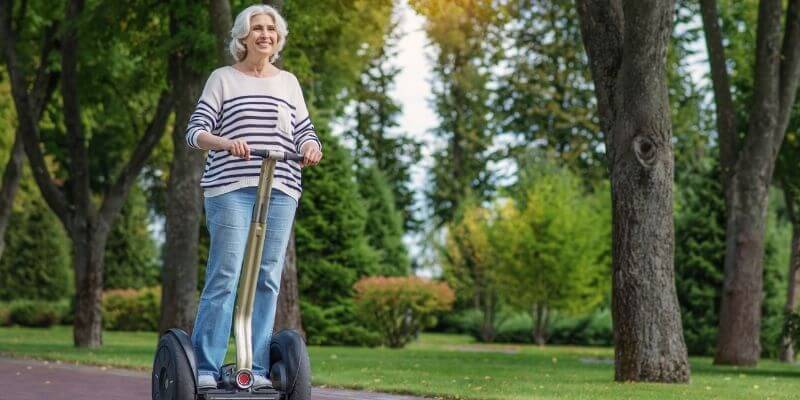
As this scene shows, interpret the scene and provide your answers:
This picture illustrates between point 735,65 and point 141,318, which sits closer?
point 735,65

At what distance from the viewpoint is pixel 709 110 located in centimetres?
4162

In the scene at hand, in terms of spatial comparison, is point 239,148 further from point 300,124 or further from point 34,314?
point 34,314

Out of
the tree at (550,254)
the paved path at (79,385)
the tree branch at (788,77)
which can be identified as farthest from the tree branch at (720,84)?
the tree at (550,254)

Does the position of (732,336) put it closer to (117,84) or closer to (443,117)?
(117,84)

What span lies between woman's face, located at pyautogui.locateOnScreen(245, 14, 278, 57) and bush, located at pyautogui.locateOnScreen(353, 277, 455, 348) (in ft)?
61.7

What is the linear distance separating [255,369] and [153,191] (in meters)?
42.4

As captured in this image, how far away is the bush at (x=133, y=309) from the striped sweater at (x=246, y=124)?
2753cm

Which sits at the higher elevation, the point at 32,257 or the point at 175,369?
the point at 32,257

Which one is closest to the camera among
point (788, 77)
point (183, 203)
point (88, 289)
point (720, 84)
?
point (788, 77)

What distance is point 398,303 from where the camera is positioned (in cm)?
2581

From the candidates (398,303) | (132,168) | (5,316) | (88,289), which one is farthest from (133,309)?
(132,168)

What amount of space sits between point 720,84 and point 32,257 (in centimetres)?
2690

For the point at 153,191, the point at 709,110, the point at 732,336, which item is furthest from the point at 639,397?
the point at 153,191

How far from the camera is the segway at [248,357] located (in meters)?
6.47
